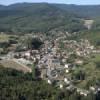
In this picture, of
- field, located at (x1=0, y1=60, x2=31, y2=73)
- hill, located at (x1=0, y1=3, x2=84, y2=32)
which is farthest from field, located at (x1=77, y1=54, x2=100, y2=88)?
hill, located at (x1=0, y1=3, x2=84, y2=32)

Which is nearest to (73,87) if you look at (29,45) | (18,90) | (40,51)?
(18,90)

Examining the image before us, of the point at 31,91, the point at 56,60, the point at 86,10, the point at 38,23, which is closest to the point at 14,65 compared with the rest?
the point at 56,60

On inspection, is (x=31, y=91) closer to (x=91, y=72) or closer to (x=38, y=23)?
(x=91, y=72)

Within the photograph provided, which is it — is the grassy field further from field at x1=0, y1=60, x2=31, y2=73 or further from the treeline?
field at x1=0, y1=60, x2=31, y2=73

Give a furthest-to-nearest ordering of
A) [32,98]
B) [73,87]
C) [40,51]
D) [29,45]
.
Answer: [29,45] → [40,51] → [73,87] → [32,98]

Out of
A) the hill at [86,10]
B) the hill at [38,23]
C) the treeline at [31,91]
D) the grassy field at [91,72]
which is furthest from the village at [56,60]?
the hill at [86,10]

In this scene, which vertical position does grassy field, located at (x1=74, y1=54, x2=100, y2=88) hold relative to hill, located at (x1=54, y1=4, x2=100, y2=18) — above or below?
above

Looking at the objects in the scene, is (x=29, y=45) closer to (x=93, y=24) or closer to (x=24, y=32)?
(x=24, y=32)

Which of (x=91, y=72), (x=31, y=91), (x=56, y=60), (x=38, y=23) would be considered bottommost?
(x=38, y=23)
